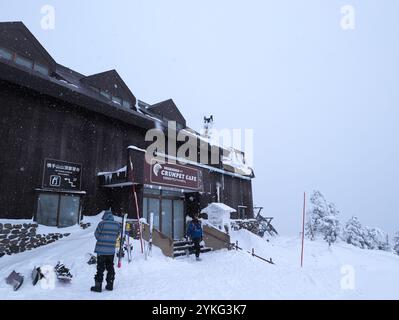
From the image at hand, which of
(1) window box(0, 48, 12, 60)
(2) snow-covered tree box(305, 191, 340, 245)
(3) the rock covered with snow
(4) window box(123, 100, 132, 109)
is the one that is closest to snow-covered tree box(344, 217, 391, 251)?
(2) snow-covered tree box(305, 191, 340, 245)

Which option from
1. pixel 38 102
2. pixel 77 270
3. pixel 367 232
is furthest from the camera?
pixel 367 232

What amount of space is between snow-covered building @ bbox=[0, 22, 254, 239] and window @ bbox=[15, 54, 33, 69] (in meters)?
0.04

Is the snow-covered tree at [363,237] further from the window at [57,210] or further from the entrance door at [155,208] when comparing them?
the window at [57,210]

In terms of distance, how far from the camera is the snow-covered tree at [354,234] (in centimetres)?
3569

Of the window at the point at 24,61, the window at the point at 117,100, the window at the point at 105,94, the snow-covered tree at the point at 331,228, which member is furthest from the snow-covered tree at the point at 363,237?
the window at the point at 24,61

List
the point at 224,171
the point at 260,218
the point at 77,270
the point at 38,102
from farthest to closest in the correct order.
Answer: the point at 260,218
the point at 224,171
the point at 38,102
the point at 77,270

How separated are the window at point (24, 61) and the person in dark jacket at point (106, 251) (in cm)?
950

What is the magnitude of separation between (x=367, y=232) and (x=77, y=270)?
39307 mm

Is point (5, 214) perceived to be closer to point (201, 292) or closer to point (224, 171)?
point (201, 292)

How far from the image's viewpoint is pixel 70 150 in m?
13.3

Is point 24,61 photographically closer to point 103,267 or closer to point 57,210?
point 57,210

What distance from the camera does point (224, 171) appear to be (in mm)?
22906

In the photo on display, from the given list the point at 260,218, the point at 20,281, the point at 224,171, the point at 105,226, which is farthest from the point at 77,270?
the point at 260,218

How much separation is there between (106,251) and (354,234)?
3750cm
